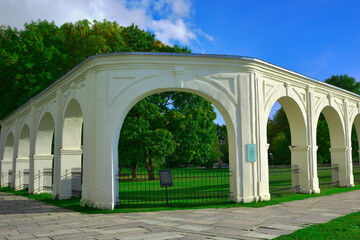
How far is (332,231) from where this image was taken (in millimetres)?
5805

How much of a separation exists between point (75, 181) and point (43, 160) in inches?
144

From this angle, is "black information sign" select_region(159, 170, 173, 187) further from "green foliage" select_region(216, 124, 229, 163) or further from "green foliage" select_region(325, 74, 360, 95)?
"green foliage" select_region(216, 124, 229, 163)

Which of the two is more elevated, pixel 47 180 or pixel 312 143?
pixel 312 143

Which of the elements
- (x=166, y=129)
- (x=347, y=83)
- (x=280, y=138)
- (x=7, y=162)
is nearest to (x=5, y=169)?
(x=7, y=162)

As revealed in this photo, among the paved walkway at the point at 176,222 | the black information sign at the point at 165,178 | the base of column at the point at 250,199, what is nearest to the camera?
the paved walkway at the point at 176,222

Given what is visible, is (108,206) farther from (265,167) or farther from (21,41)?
(21,41)

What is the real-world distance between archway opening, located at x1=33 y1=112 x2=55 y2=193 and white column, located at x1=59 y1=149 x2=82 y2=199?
3.22 meters

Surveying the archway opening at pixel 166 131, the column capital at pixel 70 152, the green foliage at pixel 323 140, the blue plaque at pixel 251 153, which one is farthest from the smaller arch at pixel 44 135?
the green foliage at pixel 323 140

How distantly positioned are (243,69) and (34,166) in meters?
10.5

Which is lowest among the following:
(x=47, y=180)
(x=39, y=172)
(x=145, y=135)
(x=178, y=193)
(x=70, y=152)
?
(x=178, y=193)

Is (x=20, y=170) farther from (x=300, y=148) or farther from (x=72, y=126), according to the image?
(x=300, y=148)

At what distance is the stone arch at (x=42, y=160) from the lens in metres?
14.9

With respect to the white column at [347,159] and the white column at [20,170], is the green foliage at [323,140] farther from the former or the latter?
the white column at [20,170]

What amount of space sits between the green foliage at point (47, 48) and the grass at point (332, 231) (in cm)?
1787
